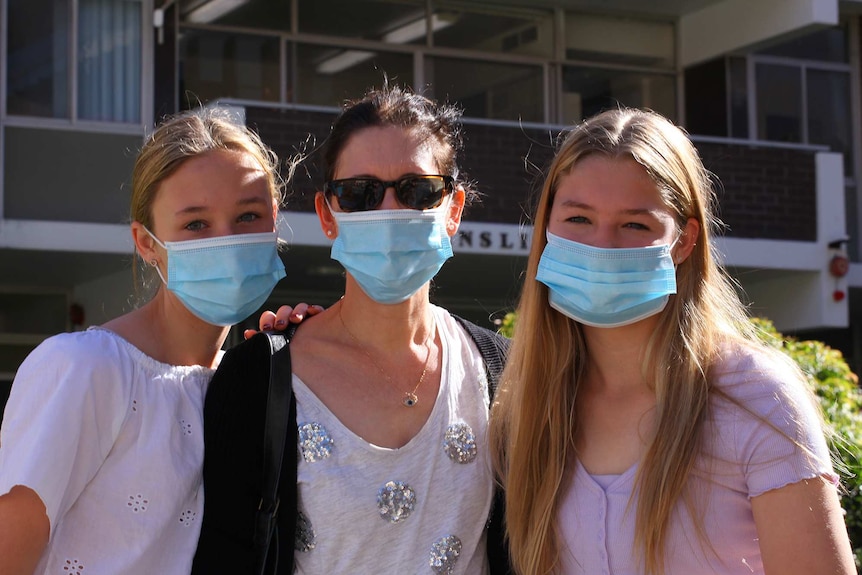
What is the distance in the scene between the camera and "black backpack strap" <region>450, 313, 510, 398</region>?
11.0 feet

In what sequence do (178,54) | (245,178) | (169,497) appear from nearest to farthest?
1. (169,497)
2. (245,178)
3. (178,54)

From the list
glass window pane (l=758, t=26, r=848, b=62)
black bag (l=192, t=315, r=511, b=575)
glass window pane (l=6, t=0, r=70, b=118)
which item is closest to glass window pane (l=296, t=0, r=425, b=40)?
glass window pane (l=6, t=0, r=70, b=118)

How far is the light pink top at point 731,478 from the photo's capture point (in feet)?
8.55

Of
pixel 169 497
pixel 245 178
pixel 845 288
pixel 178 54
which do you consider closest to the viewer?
pixel 169 497

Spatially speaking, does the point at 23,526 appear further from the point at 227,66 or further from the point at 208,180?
the point at 227,66

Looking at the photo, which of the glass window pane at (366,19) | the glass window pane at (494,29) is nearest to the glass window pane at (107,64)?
the glass window pane at (366,19)

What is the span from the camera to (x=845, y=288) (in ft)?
46.5

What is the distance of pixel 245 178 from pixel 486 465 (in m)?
1.04

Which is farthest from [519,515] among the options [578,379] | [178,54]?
[178,54]

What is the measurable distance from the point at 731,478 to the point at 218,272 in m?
1.48

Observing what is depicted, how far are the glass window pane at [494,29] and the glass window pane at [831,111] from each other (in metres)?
3.64

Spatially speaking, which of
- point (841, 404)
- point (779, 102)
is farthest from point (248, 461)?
point (779, 102)

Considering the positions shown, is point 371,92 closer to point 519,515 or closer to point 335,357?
point 335,357

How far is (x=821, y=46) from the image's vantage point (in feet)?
51.7
